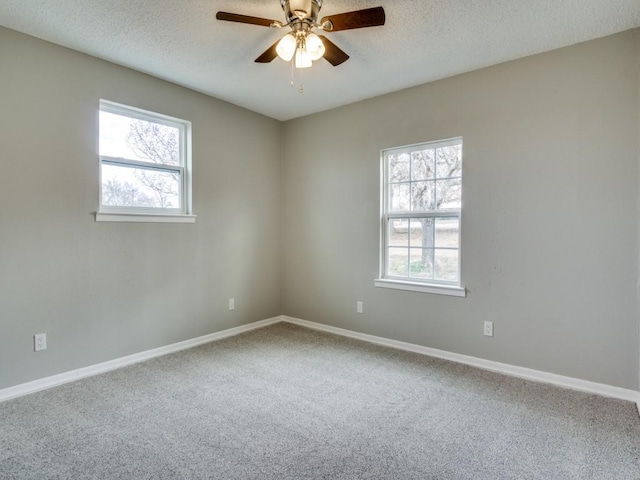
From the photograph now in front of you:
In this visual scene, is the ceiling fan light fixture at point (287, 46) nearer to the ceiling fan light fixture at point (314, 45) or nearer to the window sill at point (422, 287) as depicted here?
the ceiling fan light fixture at point (314, 45)

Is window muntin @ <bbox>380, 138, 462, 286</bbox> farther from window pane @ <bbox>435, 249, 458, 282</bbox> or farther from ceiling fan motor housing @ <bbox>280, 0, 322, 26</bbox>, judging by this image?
ceiling fan motor housing @ <bbox>280, 0, 322, 26</bbox>

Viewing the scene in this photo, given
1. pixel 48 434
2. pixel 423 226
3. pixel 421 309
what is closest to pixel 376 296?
pixel 421 309

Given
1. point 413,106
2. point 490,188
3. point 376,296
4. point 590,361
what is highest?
point 413,106

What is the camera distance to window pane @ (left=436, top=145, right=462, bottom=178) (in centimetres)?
329

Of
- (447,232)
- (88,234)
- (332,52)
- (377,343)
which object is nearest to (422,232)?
(447,232)

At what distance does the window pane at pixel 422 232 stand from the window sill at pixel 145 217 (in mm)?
2188

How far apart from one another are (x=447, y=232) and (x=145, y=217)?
275 centimetres

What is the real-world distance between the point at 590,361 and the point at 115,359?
12.2ft

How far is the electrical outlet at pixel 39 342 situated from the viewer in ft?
8.64

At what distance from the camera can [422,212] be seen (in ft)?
11.4

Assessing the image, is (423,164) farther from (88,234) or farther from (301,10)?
(88,234)

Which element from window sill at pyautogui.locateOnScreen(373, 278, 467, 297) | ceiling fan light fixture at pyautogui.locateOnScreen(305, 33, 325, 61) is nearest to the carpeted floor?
window sill at pyautogui.locateOnScreen(373, 278, 467, 297)

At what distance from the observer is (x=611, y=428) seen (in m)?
2.14

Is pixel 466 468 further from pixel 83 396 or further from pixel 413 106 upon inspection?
pixel 413 106
